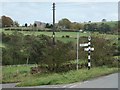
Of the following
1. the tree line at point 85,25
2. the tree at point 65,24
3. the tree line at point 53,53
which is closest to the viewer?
the tree line at point 53,53

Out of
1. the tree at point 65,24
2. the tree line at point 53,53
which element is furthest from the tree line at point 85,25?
the tree line at point 53,53

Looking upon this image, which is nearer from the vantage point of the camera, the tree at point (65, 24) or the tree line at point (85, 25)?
the tree line at point (85, 25)

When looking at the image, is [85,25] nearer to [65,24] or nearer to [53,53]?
[65,24]

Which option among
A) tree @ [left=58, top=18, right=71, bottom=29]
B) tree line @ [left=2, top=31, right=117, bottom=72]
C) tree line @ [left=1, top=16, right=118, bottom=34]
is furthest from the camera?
tree @ [left=58, top=18, right=71, bottom=29]

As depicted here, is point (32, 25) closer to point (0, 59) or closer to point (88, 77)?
point (0, 59)

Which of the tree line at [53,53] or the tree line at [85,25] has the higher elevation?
the tree line at [85,25]

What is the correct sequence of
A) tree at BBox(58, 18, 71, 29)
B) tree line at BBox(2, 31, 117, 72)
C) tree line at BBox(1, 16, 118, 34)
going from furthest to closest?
tree at BBox(58, 18, 71, 29) < tree line at BBox(1, 16, 118, 34) < tree line at BBox(2, 31, 117, 72)

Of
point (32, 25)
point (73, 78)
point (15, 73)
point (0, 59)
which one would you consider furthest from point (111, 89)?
point (32, 25)

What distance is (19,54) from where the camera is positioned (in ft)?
107

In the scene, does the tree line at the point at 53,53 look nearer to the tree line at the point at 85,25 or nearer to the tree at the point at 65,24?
the tree line at the point at 85,25

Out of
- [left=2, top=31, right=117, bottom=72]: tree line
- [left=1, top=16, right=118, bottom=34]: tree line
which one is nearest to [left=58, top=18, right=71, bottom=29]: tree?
[left=1, top=16, right=118, bottom=34]: tree line

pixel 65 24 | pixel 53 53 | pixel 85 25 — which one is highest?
pixel 65 24

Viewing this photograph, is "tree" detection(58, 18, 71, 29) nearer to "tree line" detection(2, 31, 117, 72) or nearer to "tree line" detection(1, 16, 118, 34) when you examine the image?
"tree line" detection(1, 16, 118, 34)

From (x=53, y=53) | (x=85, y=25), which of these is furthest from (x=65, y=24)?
(x=53, y=53)
